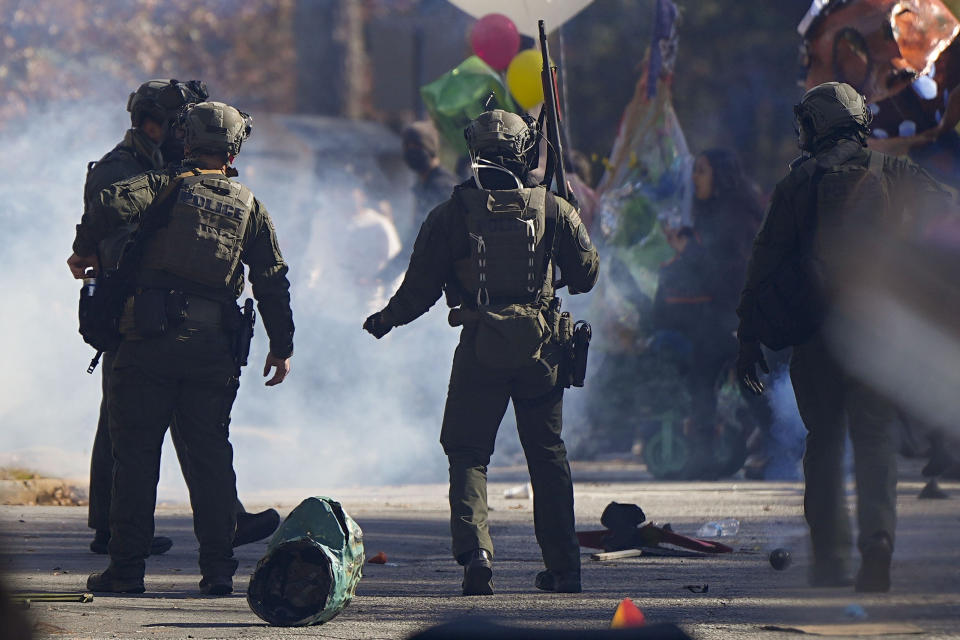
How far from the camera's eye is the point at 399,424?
1051 cm

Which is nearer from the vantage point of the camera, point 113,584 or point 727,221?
point 113,584

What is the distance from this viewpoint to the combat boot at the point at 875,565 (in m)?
4.07

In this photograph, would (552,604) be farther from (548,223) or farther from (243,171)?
(243,171)

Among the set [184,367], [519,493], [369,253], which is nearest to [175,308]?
[184,367]

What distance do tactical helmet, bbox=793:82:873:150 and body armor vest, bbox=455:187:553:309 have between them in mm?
904

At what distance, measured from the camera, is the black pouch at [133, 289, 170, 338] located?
4.80 meters

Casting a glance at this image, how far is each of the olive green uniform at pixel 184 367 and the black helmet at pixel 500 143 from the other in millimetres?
779

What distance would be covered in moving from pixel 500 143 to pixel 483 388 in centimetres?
82

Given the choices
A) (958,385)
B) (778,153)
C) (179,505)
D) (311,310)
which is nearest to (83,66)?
(778,153)

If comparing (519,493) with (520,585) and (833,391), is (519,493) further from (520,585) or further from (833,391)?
(833,391)

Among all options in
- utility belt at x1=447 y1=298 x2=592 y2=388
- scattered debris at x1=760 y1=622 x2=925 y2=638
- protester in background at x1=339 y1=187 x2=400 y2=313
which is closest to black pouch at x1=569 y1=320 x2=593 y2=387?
utility belt at x1=447 y1=298 x2=592 y2=388

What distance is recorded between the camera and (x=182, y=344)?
4.84 meters

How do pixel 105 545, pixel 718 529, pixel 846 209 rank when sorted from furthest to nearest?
1. pixel 718 529
2. pixel 105 545
3. pixel 846 209

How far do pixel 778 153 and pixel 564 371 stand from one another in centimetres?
1451
